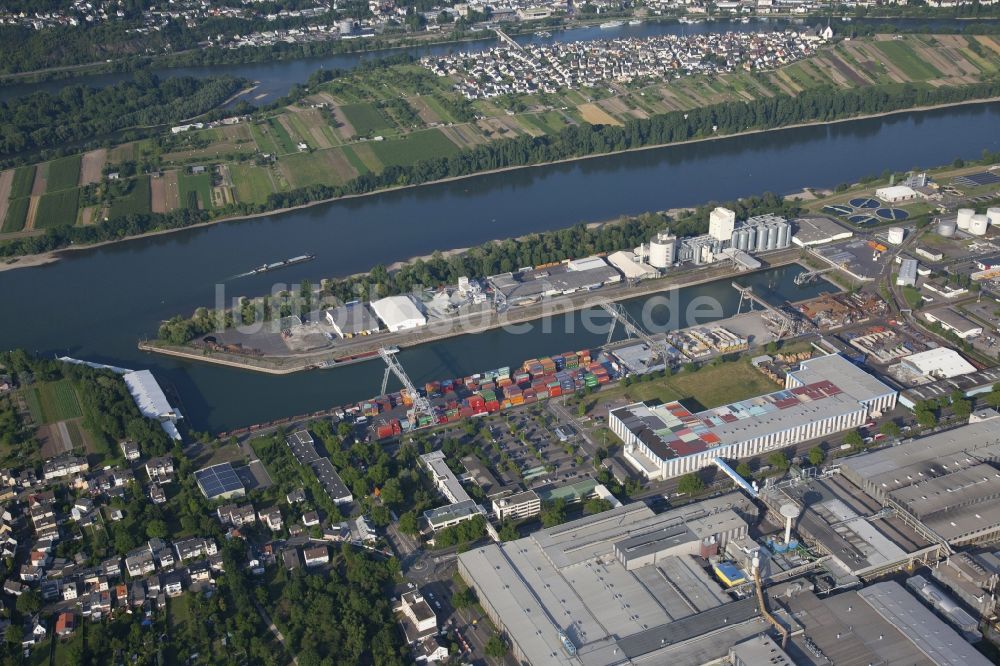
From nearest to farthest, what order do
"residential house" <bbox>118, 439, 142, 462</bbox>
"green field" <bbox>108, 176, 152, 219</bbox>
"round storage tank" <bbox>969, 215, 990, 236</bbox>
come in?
"residential house" <bbox>118, 439, 142, 462</bbox>
"round storage tank" <bbox>969, 215, 990, 236</bbox>
"green field" <bbox>108, 176, 152, 219</bbox>

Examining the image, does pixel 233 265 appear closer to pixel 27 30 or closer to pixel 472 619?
pixel 472 619

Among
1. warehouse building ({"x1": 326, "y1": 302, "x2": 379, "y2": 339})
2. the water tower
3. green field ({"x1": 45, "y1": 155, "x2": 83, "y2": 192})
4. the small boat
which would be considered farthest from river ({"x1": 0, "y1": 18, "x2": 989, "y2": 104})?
the water tower

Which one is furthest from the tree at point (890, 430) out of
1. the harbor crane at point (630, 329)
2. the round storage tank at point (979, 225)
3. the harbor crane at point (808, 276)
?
the round storage tank at point (979, 225)

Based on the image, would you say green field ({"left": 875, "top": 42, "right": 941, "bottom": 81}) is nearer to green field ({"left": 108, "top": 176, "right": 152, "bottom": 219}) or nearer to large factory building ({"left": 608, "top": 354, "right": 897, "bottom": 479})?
large factory building ({"left": 608, "top": 354, "right": 897, "bottom": 479})

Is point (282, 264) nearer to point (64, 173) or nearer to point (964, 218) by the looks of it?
point (64, 173)

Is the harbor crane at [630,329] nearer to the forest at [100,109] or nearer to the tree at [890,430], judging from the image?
the tree at [890,430]

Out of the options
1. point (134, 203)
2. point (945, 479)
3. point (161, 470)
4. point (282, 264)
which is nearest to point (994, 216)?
point (945, 479)
